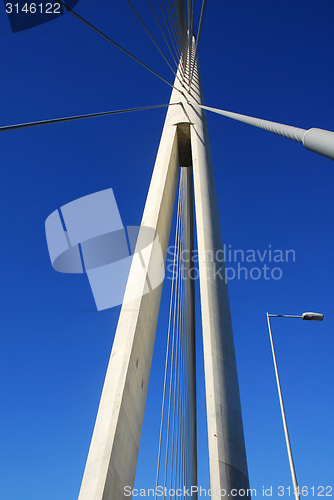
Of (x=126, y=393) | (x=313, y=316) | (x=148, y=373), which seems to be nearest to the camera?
(x=126, y=393)

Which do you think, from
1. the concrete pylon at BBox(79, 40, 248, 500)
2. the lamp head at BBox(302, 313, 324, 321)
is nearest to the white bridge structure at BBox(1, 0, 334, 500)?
the concrete pylon at BBox(79, 40, 248, 500)

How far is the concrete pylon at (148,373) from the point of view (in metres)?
5.41

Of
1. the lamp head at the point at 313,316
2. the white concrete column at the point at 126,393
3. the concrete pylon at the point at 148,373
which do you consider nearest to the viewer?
the white concrete column at the point at 126,393

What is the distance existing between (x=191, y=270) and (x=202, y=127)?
4.47m

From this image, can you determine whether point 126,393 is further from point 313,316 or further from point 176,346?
point 313,316

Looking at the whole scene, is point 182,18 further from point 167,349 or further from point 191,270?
point 167,349

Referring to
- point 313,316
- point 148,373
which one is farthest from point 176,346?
point 313,316

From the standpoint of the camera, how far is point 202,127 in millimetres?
11484

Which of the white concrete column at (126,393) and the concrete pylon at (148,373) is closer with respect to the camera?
A: the white concrete column at (126,393)

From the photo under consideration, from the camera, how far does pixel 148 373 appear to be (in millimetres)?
7344

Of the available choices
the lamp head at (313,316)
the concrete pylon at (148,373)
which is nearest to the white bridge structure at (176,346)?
the concrete pylon at (148,373)

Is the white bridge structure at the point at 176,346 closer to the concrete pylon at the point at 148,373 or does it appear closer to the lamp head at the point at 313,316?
the concrete pylon at the point at 148,373

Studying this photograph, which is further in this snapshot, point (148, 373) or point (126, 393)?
point (148, 373)

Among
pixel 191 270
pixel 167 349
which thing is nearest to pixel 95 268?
pixel 167 349
